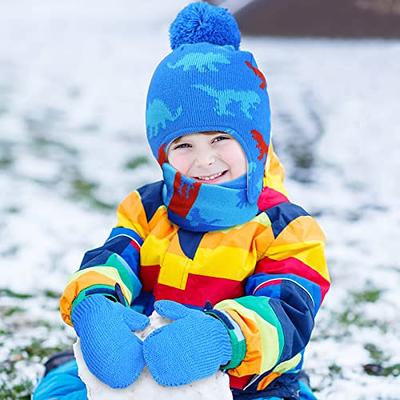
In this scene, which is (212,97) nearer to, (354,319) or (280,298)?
(280,298)

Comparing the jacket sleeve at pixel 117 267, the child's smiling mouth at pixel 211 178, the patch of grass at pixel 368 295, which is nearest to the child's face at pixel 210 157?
the child's smiling mouth at pixel 211 178

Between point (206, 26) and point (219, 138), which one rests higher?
point (206, 26)

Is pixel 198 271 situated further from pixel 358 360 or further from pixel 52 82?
pixel 52 82

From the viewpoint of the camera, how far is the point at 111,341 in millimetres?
1643

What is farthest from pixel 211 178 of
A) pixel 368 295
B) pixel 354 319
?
pixel 368 295

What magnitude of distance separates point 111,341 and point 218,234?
0.42m

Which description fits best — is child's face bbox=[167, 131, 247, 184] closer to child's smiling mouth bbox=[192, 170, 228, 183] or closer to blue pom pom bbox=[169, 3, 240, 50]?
child's smiling mouth bbox=[192, 170, 228, 183]

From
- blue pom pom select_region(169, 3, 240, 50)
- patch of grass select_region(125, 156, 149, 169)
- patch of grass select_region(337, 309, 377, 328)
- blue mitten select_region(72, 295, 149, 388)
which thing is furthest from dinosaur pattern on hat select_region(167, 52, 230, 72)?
patch of grass select_region(125, 156, 149, 169)

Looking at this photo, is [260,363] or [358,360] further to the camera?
[358,360]

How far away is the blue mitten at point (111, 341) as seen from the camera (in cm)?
161

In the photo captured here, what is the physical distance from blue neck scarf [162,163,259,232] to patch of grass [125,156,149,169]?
320cm

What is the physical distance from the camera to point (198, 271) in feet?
6.22

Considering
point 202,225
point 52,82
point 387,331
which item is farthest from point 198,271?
point 52,82

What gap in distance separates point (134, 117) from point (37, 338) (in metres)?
3.87
